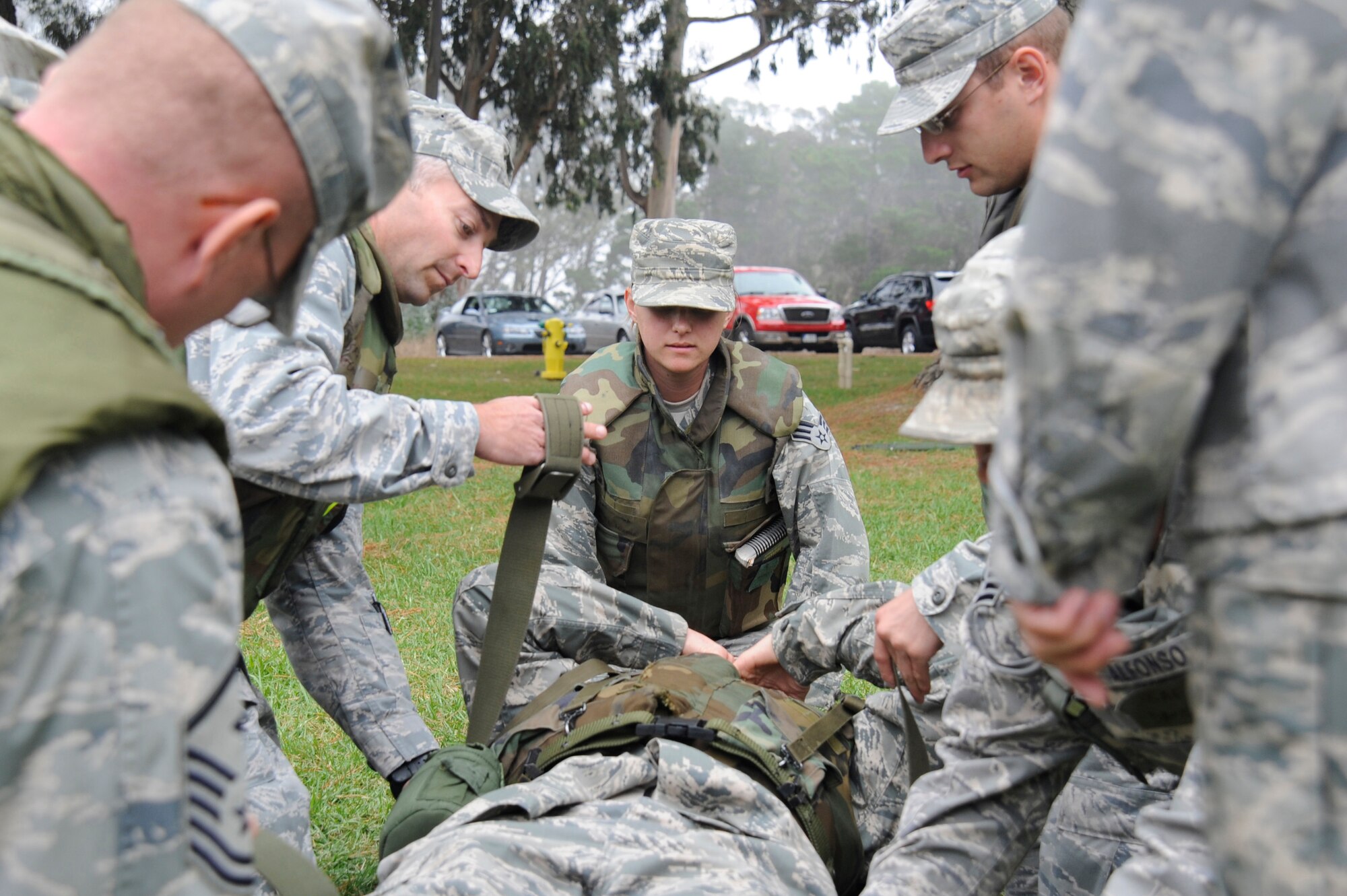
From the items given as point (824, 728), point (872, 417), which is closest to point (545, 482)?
point (824, 728)

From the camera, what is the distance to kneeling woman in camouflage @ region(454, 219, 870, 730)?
3.96m

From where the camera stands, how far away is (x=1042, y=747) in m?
2.01

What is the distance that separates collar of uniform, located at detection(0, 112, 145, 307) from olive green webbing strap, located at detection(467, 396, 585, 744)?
1.68 metres

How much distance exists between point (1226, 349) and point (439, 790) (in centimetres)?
190

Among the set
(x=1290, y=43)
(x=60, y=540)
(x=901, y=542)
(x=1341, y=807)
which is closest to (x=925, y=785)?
(x=1341, y=807)

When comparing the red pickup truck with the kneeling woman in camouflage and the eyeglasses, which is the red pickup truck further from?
the eyeglasses

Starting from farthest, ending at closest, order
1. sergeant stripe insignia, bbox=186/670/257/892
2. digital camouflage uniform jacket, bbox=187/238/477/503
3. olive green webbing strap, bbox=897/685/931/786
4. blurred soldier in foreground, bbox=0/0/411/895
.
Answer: olive green webbing strap, bbox=897/685/931/786
digital camouflage uniform jacket, bbox=187/238/477/503
sergeant stripe insignia, bbox=186/670/257/892
blurred soldier in foreground, bbox=0/0/411/895

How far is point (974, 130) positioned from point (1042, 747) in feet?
4.49

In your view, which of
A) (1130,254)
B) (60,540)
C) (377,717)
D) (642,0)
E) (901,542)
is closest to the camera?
(60,540)

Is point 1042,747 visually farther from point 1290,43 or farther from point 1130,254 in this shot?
point 1290,43

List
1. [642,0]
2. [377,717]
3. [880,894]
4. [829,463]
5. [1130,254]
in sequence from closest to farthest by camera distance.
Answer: [1130,254], [880,894], [377,717], [829,463], [642,0]

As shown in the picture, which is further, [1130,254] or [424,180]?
[424,180]

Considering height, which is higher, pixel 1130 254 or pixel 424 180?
pixel 424 180

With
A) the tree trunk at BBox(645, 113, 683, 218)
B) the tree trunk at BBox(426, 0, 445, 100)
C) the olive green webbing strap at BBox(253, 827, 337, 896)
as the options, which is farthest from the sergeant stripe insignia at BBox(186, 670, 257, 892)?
Result: the tree trunk at BBox(645, 113, 683, 218)
